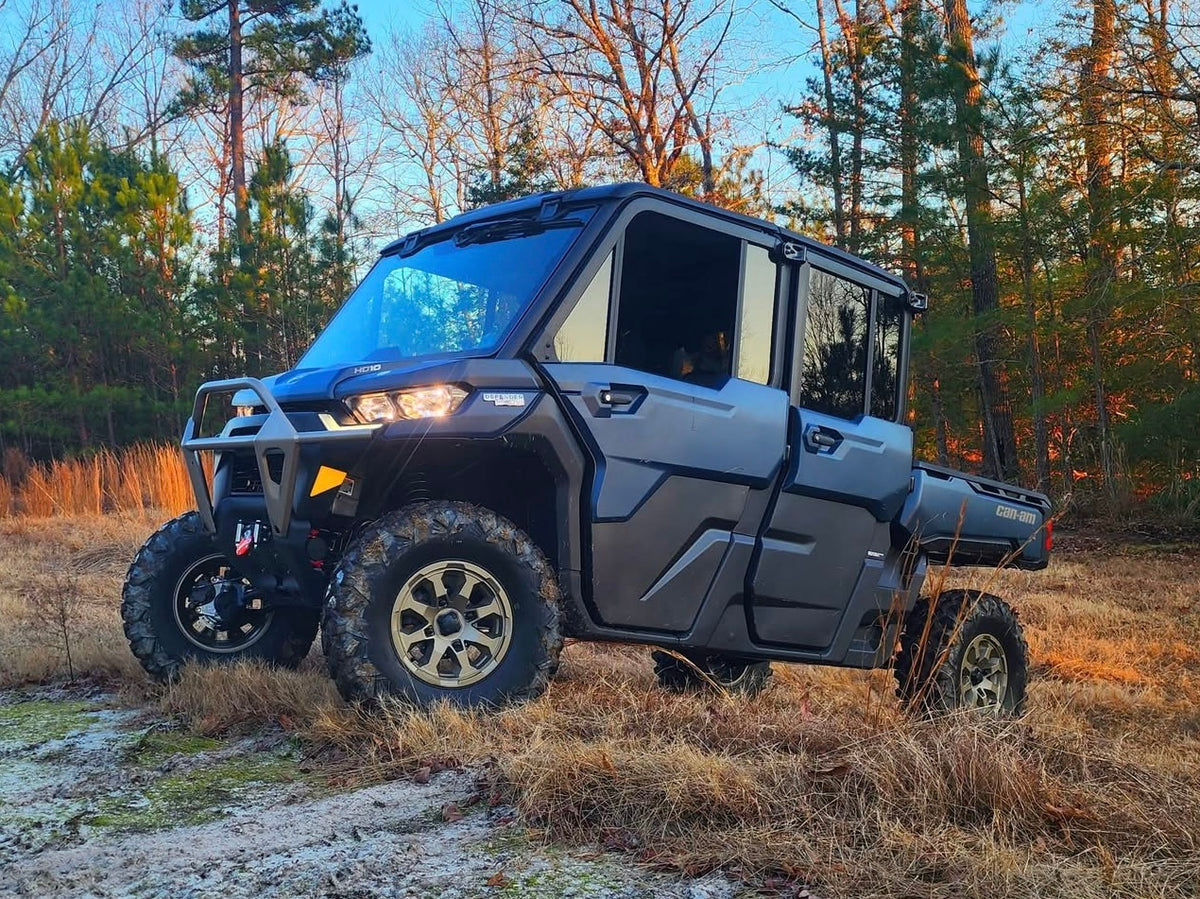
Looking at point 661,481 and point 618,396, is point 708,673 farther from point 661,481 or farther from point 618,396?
point 618,396

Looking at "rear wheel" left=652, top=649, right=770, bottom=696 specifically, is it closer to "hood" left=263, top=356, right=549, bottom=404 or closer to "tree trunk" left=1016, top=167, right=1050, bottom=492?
"hood" left=263, top=356, right=549, bottom=404

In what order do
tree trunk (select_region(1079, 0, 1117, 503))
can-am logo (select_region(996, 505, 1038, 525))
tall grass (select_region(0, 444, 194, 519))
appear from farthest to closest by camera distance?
tall grass (select_region(0, 444, 194, 519)) < tree trunk (select_region(1079, 0, 1117, 503)) < can-am logo (select_region(996, 505, 1038, 525))

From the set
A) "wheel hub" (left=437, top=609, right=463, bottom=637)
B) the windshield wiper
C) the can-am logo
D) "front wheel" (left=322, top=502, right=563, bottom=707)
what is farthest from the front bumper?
the can-am logo

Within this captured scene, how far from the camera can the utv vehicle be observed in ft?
12.2

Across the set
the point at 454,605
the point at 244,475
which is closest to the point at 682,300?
the point at 454,605

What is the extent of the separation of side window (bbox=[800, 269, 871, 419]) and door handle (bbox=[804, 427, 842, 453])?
166 mm

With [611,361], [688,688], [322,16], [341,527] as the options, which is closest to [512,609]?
[341,527]

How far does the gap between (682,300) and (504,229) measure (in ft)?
2.72

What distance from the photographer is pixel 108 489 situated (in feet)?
54.8

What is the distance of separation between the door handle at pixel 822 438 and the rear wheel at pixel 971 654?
1.06 metres

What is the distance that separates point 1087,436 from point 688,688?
13.8 meters

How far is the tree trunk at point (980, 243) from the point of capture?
1581 cm

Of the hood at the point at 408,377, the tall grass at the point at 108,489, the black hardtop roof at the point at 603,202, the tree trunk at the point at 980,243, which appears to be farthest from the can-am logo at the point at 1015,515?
the tall grass at the point at 108,489

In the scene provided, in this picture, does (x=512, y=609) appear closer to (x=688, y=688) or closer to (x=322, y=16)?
(x=688, y=688)
